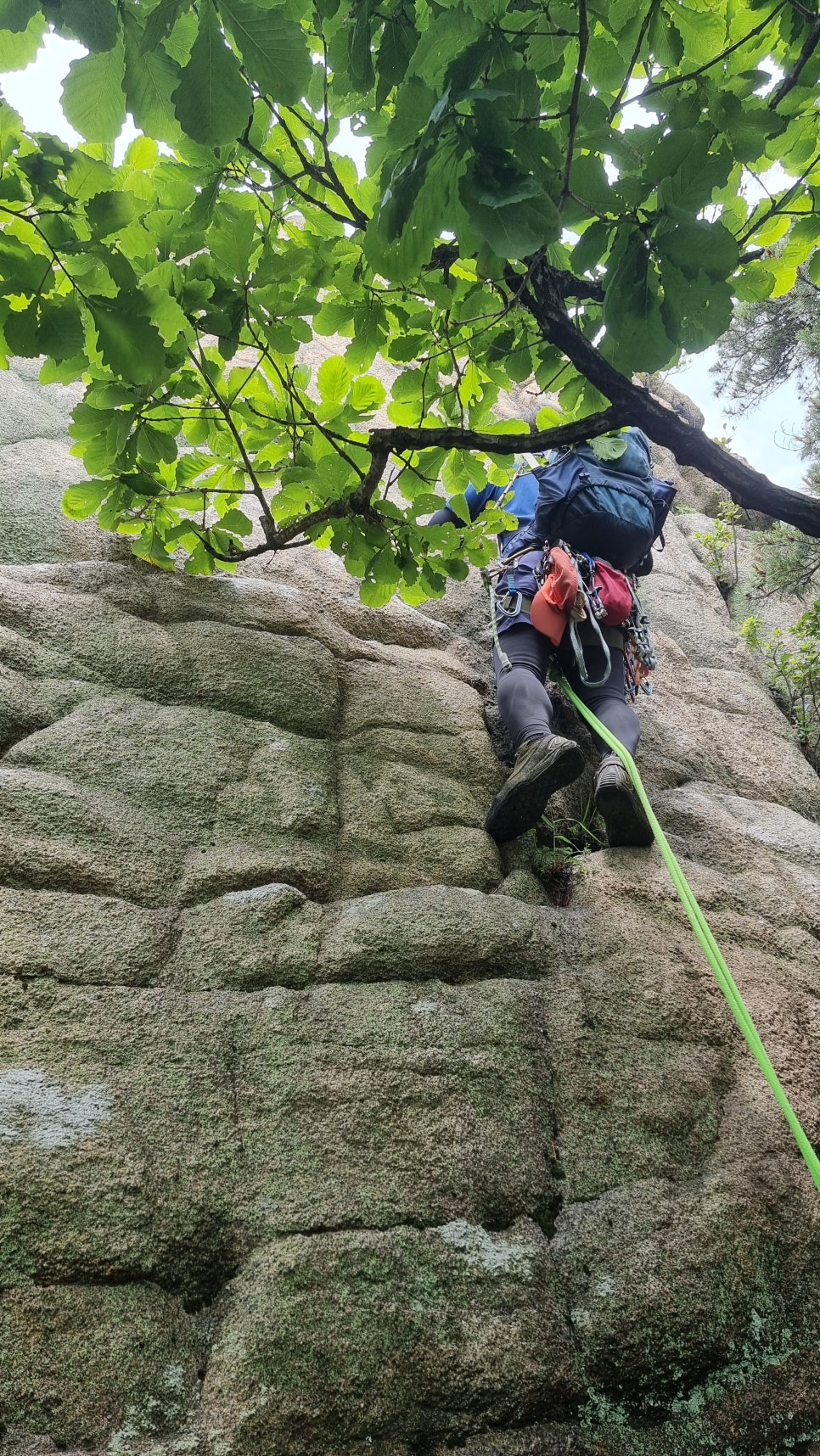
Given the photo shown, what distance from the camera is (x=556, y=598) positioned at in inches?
159

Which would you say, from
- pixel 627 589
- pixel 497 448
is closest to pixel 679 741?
pixel 627 589

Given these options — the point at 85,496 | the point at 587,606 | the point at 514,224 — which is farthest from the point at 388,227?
the point at 587,606

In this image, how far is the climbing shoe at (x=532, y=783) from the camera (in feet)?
11.0

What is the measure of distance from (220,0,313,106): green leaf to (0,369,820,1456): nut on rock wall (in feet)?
6.89

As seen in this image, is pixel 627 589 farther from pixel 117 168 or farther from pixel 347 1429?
pixel 347 1429

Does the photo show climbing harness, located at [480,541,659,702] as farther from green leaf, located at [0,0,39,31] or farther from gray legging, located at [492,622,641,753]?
green leaf, located at [0,0,39,31]

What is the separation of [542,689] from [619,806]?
2.34 ft

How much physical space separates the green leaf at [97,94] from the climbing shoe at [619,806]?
105 inches

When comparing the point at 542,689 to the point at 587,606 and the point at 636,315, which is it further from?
the point at 636,315

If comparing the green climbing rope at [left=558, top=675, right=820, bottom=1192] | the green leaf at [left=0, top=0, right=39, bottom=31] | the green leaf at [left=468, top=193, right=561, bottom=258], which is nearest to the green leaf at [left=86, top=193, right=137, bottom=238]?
the green leaf at [left=0, top=0, right=39, bottom=31]

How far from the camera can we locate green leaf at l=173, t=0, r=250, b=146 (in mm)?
1516

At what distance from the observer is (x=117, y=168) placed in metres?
2.65

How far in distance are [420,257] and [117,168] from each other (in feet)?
4.36

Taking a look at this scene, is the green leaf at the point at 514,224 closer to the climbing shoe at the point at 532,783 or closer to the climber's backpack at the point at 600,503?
the climbing shoe at the point at 532,783
